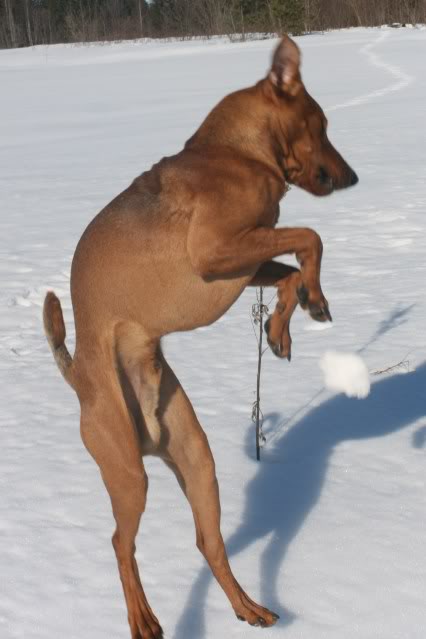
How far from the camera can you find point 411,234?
27.3 feet

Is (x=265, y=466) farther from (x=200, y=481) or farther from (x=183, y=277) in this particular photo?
(x=183, y=277)

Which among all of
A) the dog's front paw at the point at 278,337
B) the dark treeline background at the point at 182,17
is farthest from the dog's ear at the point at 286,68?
the dark treeline background at the point at 182,17

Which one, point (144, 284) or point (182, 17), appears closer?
point (144, 284)

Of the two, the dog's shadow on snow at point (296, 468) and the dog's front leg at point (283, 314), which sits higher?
the dog's front leg at point (283, 314)

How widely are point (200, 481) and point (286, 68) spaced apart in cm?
140

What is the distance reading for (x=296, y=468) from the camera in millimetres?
4305

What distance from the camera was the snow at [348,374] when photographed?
407cm

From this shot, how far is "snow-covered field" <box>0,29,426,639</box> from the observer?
328 cm

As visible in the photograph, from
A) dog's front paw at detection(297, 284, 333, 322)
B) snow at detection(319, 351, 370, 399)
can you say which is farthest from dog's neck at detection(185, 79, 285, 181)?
snow at detection(319, 351, 370, 399)

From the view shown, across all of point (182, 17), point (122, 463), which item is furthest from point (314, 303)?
point (182, 17)

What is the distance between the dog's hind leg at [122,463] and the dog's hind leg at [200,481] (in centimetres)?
23

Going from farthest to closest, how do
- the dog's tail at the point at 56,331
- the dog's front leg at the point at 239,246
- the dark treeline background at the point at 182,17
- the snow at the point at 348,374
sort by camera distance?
the dark treeline background at the point at 182,17 < the snow at the point at 348,374 < the dog's tail at the point at 56,331 < the dog's front leg at the point at 239,246

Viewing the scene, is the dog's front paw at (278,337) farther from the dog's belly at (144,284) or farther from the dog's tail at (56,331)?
the dog's tail at (56,331)

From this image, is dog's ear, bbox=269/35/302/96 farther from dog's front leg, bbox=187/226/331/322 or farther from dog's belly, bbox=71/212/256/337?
dog's belly, bbox=71/212/256/337
